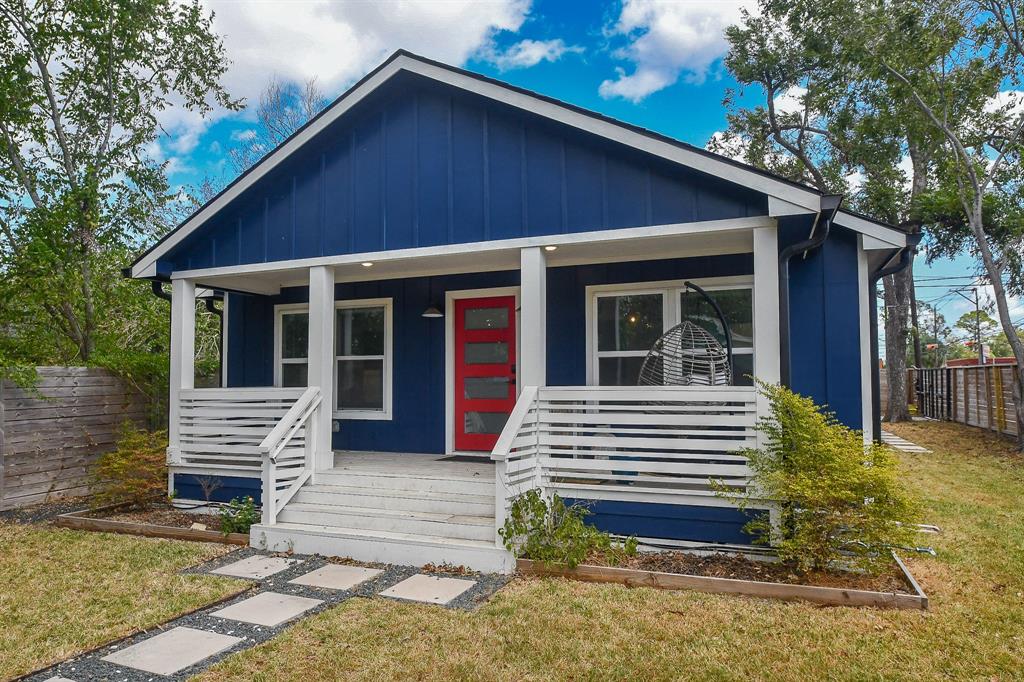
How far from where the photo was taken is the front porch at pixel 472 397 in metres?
4.91

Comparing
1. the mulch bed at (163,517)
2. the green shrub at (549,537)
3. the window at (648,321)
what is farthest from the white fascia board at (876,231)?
the mulch bed at (163,517)

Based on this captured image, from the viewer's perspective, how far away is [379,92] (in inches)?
245

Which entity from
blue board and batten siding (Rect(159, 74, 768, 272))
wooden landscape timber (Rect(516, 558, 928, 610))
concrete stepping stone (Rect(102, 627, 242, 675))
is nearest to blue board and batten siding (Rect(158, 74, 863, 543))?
blue board and batten siding (Rect(159, 74, 768, 272))

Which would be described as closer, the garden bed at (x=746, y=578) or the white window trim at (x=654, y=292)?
the garden bed at (x=746, y=578)

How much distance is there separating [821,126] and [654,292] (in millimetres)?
15474

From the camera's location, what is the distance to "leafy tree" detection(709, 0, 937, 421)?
16375mm

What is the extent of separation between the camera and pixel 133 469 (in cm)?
671

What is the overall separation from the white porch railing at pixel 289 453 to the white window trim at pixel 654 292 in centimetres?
278

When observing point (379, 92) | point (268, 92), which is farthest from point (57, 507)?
point (268, 92)

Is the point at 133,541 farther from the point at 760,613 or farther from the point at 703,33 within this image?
the point at 703,33

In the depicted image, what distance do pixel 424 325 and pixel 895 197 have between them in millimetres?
14720

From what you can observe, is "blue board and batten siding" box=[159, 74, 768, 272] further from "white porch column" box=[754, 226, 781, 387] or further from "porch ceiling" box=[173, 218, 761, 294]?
"white porch column" box=[754, 226, 781, 387]

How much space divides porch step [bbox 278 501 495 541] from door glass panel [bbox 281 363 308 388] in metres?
2.74

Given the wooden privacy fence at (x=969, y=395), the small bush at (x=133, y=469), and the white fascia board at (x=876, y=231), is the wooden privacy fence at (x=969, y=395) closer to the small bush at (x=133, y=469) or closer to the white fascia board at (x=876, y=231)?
the white fascia board at (x=876, y=231)
